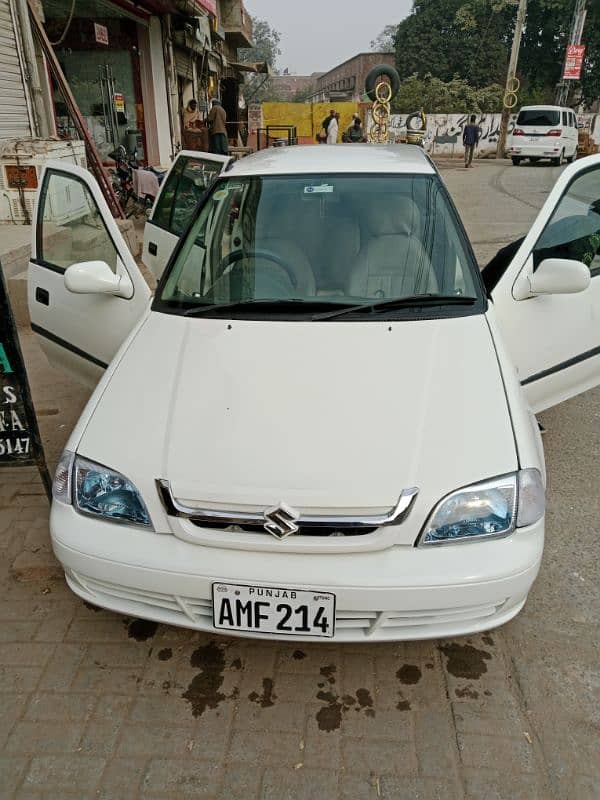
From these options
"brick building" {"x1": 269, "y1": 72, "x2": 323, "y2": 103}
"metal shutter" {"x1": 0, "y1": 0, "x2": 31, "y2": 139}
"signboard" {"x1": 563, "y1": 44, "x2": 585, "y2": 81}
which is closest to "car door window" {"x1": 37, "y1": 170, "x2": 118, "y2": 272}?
"metal shutter" {"x1": 0, "y1": 0, "x2": 31, "y2": 139}

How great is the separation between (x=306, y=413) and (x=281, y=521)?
42 cm

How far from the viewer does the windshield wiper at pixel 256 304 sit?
264 cm

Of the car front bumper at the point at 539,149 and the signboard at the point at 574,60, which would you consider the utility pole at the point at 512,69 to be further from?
the car front bumper at the point at 539,149

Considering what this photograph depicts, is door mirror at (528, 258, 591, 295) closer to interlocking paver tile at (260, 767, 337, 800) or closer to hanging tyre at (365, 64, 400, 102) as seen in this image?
interlocking paver tile at (260, 767, 337, 800)

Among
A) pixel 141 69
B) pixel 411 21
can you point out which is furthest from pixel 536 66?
pixel 141 69

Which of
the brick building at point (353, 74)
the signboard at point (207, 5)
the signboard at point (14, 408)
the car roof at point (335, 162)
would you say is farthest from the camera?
the brick building at point (353, 74)

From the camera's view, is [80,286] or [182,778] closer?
[182,778]

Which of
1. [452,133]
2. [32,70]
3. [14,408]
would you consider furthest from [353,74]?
[14,408]

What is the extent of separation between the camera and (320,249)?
2.95 meters

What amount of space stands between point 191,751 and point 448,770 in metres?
0.80

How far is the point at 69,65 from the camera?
10.8 meters

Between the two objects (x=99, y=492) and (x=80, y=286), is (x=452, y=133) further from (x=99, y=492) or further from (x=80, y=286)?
(x=99, y=492)

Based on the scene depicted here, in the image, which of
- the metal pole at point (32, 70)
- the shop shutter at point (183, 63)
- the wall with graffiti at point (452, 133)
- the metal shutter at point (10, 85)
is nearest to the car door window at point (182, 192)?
the metal shutter at point (10, 85)

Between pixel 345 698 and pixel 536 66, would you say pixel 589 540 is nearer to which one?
pixel 345 698
